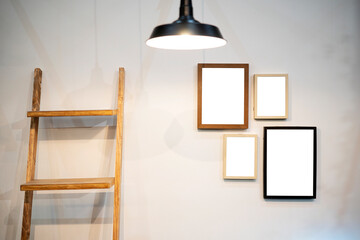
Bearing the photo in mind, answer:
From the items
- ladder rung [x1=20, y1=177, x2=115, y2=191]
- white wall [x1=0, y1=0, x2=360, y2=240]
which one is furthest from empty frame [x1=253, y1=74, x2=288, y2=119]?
ladder rung [x1=20, y1=177, x2=115, y2=191]

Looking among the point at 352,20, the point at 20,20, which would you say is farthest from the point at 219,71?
the point at 20,20

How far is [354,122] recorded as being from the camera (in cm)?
205

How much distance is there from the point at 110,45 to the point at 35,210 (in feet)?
3.41

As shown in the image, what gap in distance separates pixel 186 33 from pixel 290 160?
1.12m

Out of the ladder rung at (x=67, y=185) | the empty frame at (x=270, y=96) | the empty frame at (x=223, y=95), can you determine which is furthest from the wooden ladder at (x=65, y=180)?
the empty frame at (x=270, y=96)

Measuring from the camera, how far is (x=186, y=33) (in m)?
1.26

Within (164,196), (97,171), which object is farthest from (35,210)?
(164,196)

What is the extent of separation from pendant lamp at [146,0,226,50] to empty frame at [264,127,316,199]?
2.54 ft

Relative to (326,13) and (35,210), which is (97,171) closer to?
(35,210)

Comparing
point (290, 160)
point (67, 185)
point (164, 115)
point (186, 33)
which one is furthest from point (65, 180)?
point (290, 160)

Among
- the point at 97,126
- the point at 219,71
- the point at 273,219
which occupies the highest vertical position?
the point at 219,71

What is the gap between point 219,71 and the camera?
6.66 feet

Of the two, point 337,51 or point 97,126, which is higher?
point 337,51

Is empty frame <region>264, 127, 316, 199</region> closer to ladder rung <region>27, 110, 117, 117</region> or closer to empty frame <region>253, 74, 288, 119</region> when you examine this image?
empty frame <region>253, 74, 288, 119</region>
